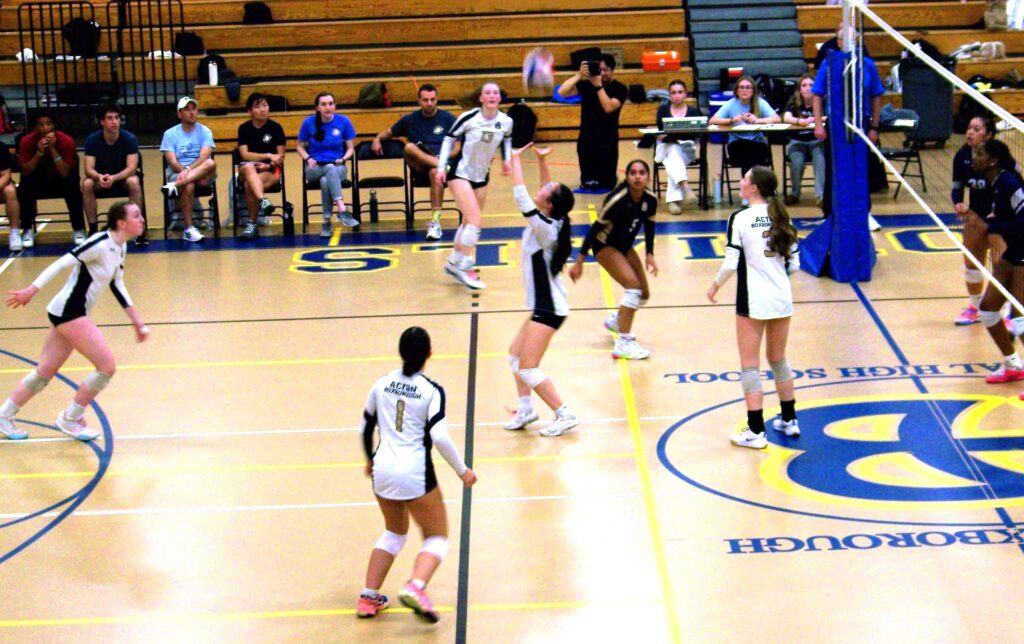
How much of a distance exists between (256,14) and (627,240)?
43.1ft

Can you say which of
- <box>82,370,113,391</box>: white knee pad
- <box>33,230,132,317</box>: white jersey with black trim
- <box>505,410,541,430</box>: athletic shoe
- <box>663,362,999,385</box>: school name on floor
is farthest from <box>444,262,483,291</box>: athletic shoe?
<box>82,370,113,391</box>: white knee pad

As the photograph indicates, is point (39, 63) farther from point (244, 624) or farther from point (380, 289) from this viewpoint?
point (244, 624)

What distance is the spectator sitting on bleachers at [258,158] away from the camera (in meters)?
14.1

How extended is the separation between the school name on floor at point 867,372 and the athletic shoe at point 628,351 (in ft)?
1.40

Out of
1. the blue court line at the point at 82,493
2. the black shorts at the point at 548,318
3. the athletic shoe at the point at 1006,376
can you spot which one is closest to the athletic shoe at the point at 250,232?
the blue court line at the point at 82,493

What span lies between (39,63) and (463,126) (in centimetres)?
1132

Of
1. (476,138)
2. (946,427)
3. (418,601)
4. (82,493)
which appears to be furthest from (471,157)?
(418,601)

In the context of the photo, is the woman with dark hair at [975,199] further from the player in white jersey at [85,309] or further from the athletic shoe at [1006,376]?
the player in white jersey at [85,309]

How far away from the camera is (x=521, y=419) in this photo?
27.9ft

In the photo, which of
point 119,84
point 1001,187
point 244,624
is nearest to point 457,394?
point 244,624

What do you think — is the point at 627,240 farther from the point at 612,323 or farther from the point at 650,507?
the point at 650,507

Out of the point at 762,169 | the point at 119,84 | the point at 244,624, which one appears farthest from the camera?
the point at 119,84

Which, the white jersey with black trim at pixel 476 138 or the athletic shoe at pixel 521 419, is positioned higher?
the white jersey with black trim at pixel 476 138

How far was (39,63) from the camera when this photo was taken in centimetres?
2058
